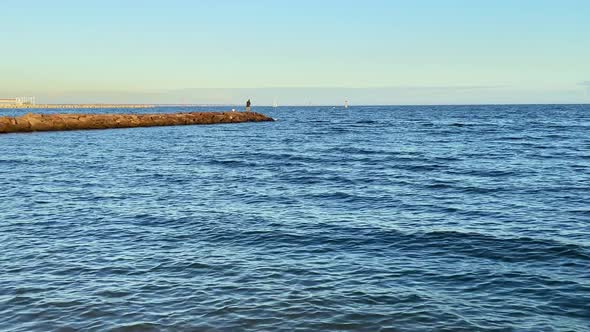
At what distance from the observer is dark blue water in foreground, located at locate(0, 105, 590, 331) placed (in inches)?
376

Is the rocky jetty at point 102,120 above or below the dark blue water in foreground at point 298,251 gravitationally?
above

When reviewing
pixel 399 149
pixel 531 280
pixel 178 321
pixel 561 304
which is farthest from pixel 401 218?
pixel 399 149

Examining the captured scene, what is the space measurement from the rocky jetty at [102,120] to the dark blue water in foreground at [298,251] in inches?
1681

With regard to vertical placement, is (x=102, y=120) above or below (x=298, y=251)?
above

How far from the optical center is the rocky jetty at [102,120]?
6731 cm

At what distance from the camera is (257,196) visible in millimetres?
21781

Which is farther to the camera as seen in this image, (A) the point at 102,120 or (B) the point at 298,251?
(A) the point at 102,120

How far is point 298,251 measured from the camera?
13.5m

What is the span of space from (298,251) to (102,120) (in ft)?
232

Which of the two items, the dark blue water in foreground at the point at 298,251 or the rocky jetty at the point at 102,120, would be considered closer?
the dark blue water in foreground at the point at 298,251

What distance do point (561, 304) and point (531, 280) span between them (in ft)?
4.36

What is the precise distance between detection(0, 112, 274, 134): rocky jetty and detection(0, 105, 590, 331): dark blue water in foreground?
4271 centimetres

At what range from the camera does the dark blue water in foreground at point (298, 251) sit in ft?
31.3

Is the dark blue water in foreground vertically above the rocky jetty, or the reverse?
the rocky jetty
